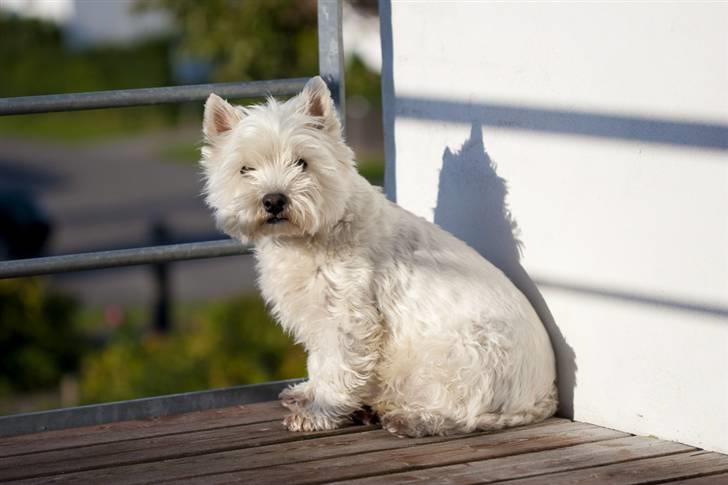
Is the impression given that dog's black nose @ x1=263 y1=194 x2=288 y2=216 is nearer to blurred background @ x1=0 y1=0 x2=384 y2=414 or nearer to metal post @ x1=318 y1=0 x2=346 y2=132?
blurred background @ x1=0 y1=0 x2=384 y2=414

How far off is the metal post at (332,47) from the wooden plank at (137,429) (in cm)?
112

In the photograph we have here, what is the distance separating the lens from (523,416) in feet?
13.8

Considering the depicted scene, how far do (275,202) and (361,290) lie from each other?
1.41 feet

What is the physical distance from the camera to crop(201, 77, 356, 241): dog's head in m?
4.03

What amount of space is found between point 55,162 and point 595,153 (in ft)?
79.0

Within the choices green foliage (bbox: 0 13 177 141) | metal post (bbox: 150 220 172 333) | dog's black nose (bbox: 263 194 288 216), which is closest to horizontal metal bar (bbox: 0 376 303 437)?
dog's black nose (bbox: 263 194 288 216)

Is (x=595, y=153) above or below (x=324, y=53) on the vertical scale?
below

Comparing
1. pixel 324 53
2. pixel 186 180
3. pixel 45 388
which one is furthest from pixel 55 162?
pixel 324 53

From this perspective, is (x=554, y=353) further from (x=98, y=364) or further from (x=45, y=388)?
(x=45, y=388)

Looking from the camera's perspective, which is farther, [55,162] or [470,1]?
[55,162]

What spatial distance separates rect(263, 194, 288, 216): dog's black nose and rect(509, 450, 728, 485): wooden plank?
1.13m

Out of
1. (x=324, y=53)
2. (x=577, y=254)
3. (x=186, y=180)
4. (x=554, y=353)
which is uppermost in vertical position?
(x=324, y=53)

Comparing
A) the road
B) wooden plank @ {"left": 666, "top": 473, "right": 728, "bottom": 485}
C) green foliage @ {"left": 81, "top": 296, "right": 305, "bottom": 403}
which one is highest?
wooden plank @ {"left": 666, "top": 473, "right": 728, "bottom": 485}

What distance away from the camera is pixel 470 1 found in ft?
14.8
